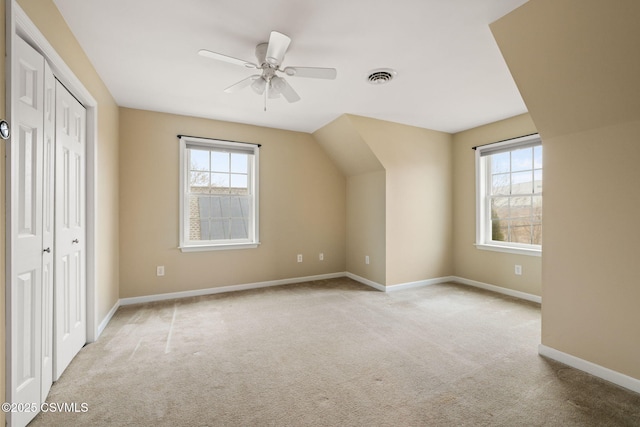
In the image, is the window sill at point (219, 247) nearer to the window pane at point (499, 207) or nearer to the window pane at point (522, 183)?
the window pane at point (499, 207)

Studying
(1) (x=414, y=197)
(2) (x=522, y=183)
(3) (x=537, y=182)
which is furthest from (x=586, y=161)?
(1) (x=414, y=197)

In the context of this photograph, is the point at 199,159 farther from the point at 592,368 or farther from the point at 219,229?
the point at 592,368

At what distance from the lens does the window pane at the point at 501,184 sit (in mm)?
4070

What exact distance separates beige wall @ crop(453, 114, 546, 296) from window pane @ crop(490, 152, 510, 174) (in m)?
0.25

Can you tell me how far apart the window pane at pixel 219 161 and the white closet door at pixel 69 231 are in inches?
66.4

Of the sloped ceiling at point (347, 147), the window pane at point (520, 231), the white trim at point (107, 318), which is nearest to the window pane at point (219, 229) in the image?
the white trim at point (107, 318)

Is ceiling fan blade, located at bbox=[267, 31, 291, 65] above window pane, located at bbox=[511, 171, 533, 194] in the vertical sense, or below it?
above

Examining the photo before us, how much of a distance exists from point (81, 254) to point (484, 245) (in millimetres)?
4823

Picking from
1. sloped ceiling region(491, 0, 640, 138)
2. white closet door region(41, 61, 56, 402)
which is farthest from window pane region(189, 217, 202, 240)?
sloped ceiling region(491, 0, 640, 138)

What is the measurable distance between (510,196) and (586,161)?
2.08 m

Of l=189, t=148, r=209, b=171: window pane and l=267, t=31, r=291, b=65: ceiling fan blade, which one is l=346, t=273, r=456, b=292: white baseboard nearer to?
l=189, t=148, r=209, b=171: window pane

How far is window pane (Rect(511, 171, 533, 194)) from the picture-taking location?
382 cm

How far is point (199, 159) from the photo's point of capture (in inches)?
157

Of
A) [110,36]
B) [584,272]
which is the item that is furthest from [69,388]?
[584,272]
